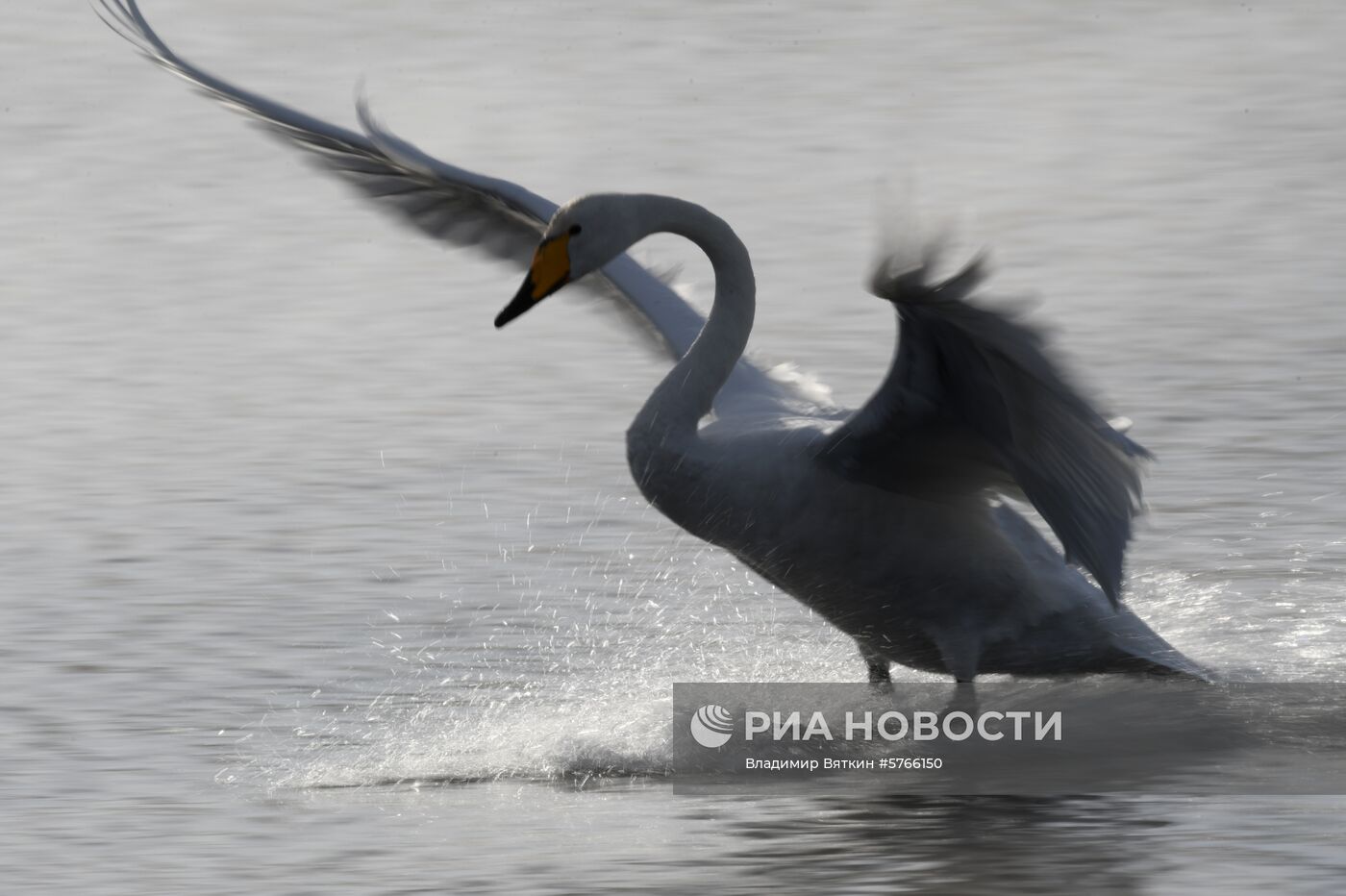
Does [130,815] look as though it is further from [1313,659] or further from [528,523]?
[1313,659]

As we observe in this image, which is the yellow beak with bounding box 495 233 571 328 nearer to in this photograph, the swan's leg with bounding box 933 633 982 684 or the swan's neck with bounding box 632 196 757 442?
the swan's neck with bounding box 632 196 757 442

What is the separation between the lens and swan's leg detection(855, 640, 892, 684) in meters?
7.94

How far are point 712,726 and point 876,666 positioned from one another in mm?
679

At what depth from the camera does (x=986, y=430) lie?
694 centimetres

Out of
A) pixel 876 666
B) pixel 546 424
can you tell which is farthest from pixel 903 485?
pixel 546 424

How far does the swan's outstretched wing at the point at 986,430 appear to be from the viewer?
6.43 meters

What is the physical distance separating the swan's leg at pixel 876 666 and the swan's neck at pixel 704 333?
101cm

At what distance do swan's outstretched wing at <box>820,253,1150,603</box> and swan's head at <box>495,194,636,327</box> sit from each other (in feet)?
2.90

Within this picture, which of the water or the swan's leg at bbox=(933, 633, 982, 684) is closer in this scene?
the water

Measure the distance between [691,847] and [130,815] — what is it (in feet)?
4.87

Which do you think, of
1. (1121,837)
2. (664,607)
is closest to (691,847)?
(1121,837)

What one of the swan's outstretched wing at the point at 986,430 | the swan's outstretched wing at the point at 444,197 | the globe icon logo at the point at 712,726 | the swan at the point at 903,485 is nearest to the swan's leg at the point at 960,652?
the swan at the point at 903,485

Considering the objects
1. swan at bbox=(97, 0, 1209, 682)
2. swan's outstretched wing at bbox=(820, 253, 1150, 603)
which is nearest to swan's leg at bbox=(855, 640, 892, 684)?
swan at bbox=(97, 0, 1209, 682)

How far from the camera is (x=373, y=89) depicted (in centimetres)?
1683
